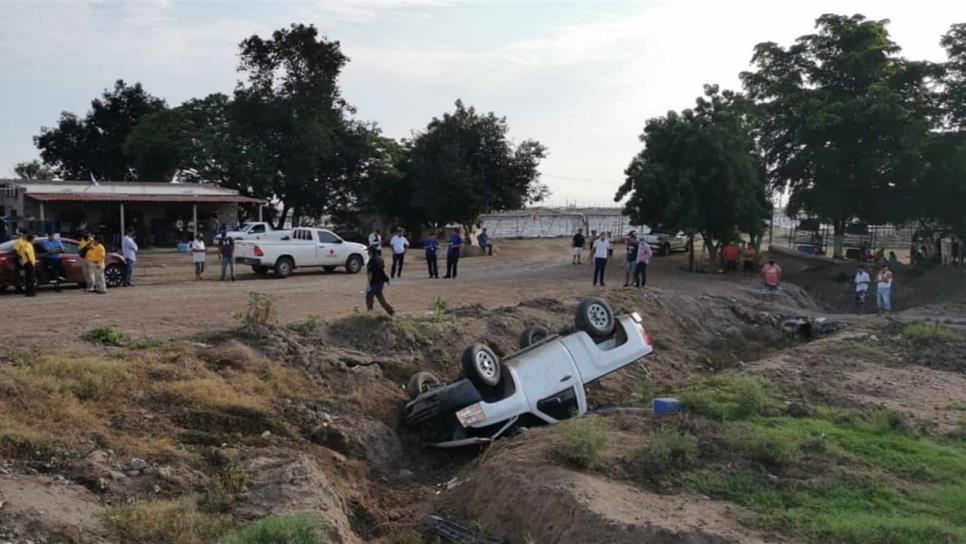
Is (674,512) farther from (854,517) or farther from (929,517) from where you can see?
(929,517)

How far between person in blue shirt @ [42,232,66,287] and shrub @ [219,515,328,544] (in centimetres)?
1602

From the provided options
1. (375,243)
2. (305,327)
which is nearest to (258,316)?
(305,327)

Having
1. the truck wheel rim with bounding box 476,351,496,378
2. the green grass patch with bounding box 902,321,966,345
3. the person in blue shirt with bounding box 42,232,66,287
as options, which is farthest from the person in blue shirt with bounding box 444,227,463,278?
the truck wheel rim with bounding box 476,351,496,378

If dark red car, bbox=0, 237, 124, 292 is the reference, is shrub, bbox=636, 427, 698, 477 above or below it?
below

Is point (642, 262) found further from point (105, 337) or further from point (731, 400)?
point (105, 337)

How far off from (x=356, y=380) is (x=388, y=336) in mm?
1867

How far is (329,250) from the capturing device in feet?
90.8

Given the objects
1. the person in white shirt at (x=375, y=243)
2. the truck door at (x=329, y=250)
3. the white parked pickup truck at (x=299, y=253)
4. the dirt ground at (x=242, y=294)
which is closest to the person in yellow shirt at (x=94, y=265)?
the dirt ground at (x=242, y=294)

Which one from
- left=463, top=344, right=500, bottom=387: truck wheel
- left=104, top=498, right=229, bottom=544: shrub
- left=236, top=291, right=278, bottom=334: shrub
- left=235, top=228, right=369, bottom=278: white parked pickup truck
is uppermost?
left=235, top=228, right=369, bottom=278: white parked pickup truck

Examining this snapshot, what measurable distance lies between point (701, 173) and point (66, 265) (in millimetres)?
20641

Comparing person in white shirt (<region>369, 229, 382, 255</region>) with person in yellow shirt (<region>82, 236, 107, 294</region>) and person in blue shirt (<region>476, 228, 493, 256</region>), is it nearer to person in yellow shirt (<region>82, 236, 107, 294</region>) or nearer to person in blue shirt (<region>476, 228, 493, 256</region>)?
person in yellow shirt (<region>82, 236, 107, 294</region>)

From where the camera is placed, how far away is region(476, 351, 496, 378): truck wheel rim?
10.8 meters

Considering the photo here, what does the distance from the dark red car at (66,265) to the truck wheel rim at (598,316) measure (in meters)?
14.4

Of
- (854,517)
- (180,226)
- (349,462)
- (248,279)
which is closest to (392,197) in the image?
(180,226)
